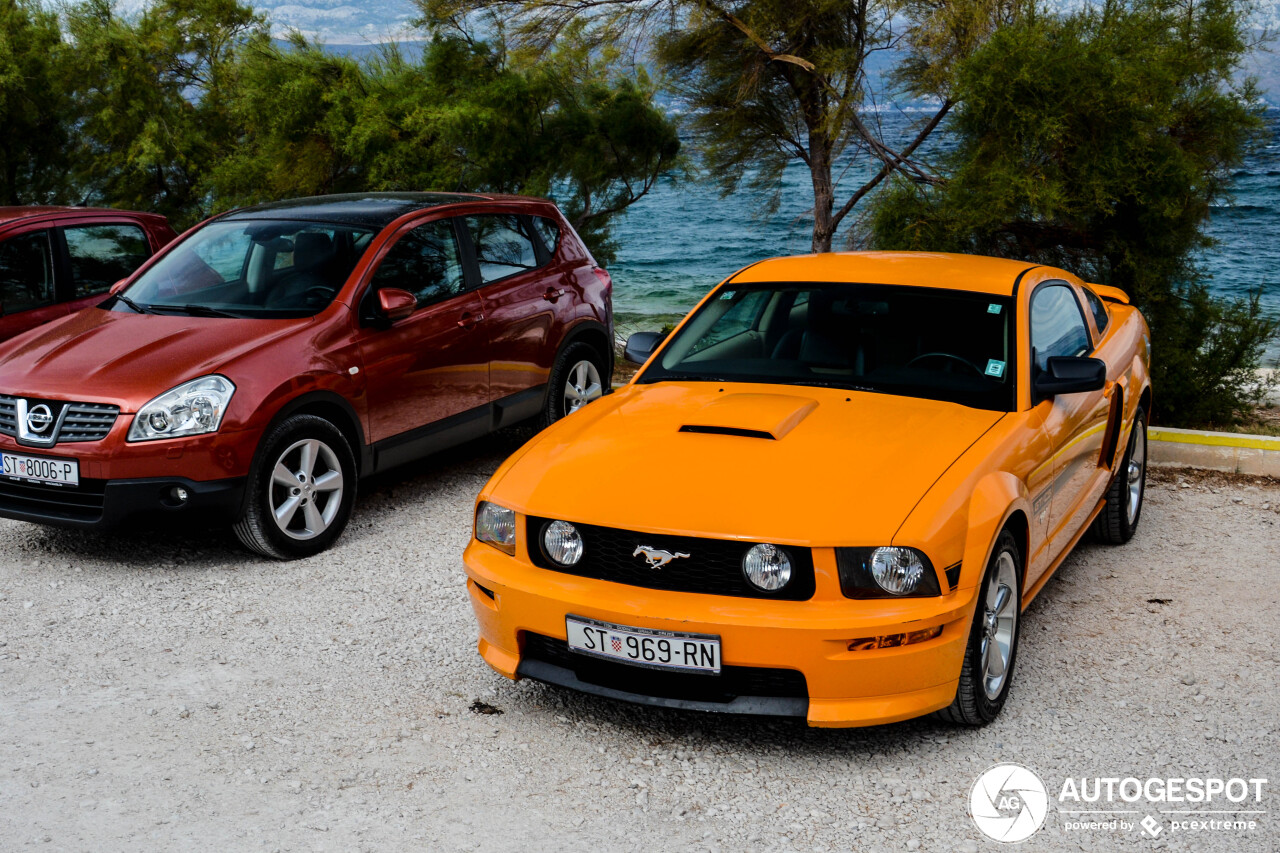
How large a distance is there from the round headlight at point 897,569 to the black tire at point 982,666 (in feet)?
0.96

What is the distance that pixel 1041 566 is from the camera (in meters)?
4.57

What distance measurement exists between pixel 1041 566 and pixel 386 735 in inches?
98.9

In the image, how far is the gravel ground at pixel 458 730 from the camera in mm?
3490

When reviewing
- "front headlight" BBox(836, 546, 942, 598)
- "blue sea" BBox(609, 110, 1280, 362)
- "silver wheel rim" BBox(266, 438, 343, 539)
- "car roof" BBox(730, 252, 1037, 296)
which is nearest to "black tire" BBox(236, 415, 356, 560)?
"silver wheel rim" BBox(266, 438, 343, 539)

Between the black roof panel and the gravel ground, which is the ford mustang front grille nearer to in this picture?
the gravel ground

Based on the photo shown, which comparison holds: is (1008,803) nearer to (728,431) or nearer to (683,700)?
(683,700)

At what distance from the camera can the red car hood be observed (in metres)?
5.48

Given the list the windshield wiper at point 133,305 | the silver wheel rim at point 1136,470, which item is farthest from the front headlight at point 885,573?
the windshield wiper at point 133,305

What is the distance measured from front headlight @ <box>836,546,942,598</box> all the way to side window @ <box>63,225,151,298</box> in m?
6.24

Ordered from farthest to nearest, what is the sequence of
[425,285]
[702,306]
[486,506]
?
[425,285], [702,306], [486,506]

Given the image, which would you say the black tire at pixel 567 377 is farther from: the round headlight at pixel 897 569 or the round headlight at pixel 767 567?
the round headlight at pixel 897 569

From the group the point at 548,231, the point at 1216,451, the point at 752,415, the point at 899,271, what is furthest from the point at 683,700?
the point at 1216,451

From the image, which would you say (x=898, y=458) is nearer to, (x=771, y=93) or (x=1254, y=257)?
(x=771, y=93)

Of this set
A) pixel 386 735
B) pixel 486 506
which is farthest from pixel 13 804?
pixel 486 506
